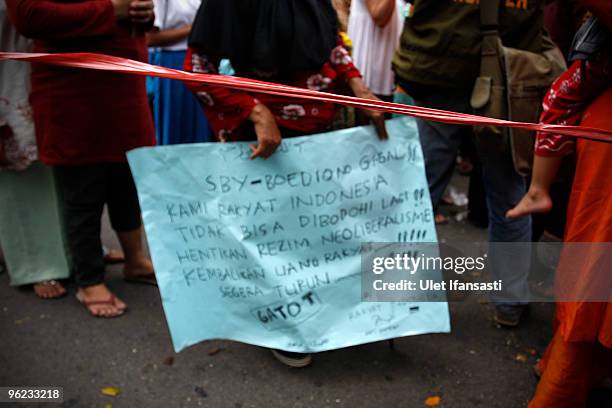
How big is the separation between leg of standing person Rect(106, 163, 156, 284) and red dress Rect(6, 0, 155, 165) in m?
0.25

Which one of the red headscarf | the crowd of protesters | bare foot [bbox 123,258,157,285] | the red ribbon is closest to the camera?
the red headscarf

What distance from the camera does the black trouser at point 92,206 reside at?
2.55 m

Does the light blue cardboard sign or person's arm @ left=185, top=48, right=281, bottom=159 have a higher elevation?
person's arm @ left=185, top=48, right=281, bottom=159

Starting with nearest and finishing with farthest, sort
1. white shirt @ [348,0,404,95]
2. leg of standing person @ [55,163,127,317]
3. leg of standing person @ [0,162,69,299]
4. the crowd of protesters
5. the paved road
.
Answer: the crowd of protesters, the paved road, leg of standing person @ [55,163,127,317], leg of standing person @ [0,162,69,299], white shirt @ [348,0,404,95]

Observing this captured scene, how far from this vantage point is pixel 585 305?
65.5 inches

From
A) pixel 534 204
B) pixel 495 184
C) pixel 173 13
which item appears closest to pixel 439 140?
pixel 495 184

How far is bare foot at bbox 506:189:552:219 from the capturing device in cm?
187

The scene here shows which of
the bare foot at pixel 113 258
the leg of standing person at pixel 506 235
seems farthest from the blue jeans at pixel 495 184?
the bare foot at pixel 113 258

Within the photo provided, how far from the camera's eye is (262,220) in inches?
82.2

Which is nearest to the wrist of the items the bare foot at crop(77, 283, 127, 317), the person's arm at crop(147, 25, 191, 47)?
A: the bare foot at crop(77, 283, 127, 317)

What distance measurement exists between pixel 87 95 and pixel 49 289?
3.66ft

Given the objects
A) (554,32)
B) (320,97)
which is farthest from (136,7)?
(554,32)

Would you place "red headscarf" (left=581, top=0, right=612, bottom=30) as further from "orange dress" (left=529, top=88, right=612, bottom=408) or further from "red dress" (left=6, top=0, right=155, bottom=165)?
"red dress" (left=6, top=0, right=155, bottom=165)

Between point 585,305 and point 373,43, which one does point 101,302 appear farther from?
point 373,43
